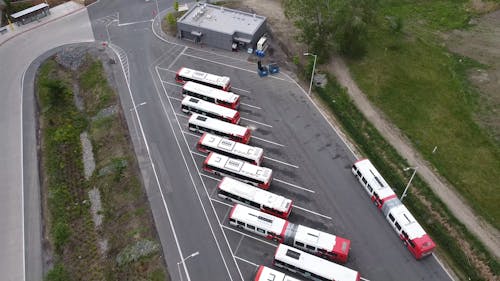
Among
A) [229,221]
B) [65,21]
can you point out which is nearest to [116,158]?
[229,221]

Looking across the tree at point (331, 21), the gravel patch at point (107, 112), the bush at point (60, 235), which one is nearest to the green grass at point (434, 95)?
the tree at point (331, 21)

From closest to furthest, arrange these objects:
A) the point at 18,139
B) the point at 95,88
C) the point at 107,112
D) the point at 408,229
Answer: the point at 408,229, the point at 18,139, the point at 107,112, the point at 95,88

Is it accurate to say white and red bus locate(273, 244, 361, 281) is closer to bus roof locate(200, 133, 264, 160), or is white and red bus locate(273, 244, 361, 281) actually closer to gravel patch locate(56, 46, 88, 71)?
bus roof locate(200, 133, 264, 160)

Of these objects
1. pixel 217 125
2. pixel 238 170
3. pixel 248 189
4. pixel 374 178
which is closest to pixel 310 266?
pixel 248 189

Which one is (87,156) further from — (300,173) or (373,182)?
(373,182)

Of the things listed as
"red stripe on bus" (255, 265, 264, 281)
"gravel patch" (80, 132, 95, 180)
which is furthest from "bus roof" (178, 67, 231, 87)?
"red stripe on bus" (255, 265, 264, 281)

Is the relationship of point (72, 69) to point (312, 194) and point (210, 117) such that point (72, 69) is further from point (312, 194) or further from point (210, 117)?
point (312, 194)

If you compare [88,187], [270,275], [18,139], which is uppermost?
[18,139]

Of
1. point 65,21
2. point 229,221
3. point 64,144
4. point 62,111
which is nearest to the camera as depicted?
point 229,221
